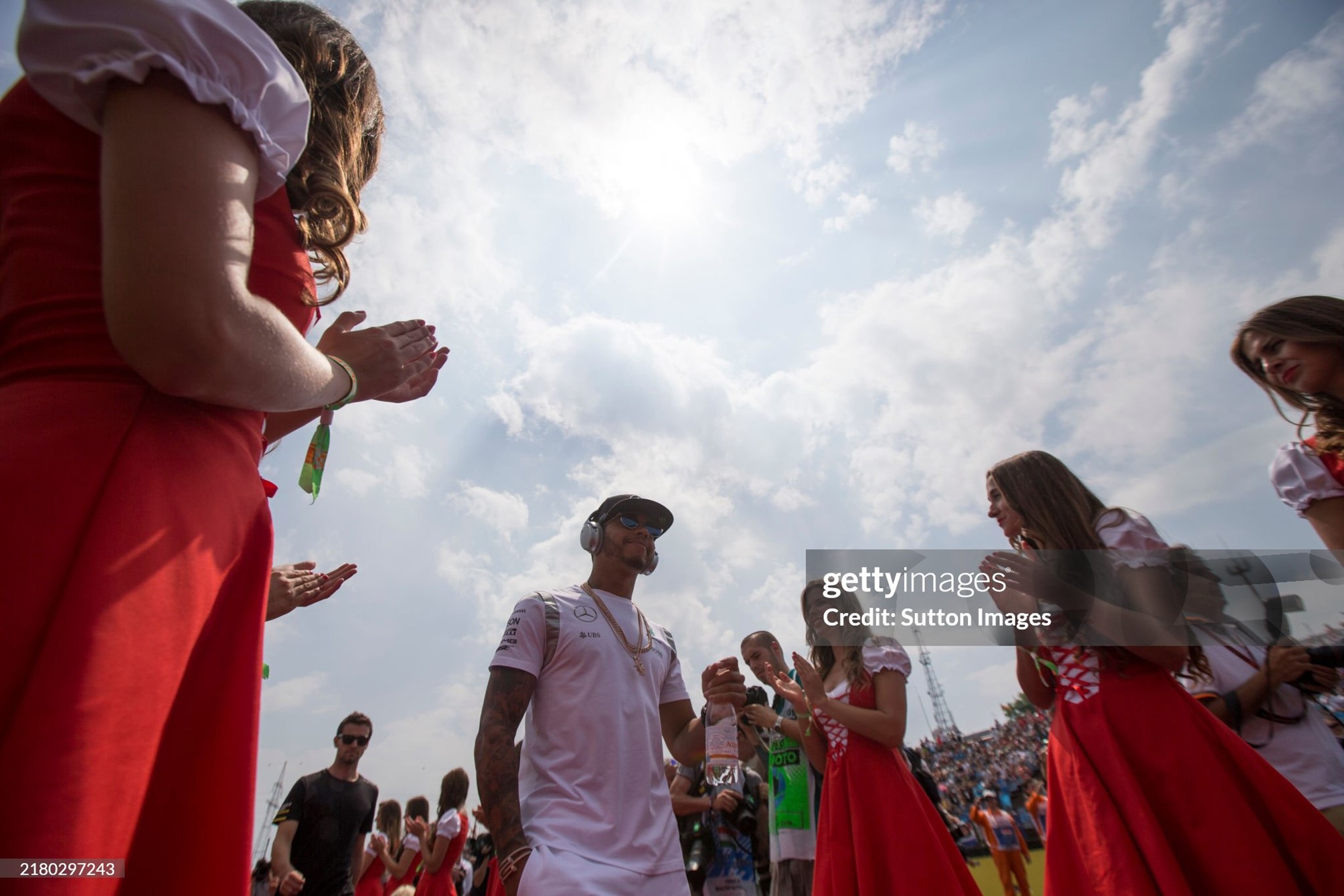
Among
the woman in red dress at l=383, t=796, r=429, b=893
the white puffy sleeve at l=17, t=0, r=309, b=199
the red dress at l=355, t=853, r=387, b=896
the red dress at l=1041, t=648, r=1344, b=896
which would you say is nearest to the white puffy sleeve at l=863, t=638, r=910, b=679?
the red dress at l=1041, t=648, r=1344, b=896

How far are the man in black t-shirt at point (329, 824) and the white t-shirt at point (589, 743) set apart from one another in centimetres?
448

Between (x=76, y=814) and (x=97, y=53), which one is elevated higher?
A: (x=97, y=53)

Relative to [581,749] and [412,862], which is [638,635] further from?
[412,862]

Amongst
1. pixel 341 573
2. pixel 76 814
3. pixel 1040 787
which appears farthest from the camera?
pixel 1040 787

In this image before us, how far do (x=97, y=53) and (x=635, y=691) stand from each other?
108 inches

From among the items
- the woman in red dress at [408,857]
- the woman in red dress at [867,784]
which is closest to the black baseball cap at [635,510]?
the woman in red dress at [867,784]

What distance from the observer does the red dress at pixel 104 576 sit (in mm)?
712

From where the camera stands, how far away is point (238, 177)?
96cm

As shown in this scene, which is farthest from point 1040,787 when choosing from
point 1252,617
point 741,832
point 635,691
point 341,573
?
point 341,573

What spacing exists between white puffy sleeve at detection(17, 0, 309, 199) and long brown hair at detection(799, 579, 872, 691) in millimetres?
4587

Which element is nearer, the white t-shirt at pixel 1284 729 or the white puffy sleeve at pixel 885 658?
the white t-shirt at pixel 1284 729

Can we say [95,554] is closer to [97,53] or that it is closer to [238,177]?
[238,177]

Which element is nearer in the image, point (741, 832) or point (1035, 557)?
point (1035, 557)

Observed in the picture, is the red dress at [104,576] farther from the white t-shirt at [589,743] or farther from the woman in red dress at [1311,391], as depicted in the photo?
the woman in red dress at [1311,391]
